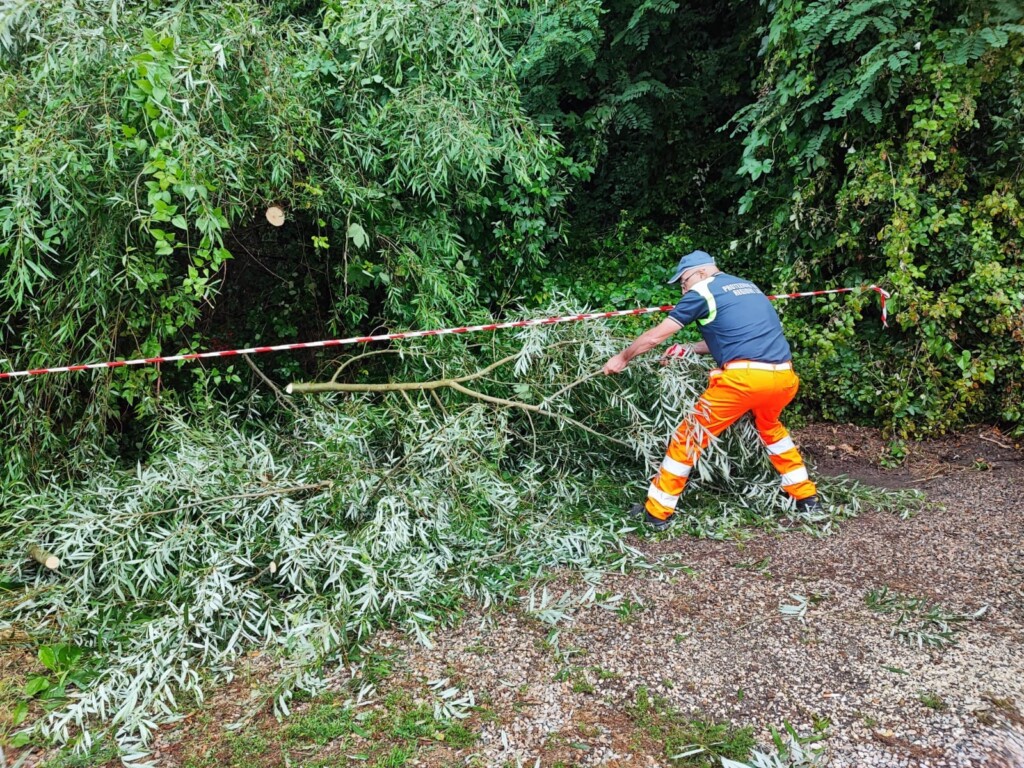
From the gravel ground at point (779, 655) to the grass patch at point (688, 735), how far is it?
42mm

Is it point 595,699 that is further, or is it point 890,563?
point 890,563

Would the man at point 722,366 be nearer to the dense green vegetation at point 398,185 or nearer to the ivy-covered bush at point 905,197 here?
the dense green vegetation at point 398,185

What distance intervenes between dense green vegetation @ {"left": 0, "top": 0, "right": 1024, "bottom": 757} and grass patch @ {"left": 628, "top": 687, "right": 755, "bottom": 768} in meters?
1.01

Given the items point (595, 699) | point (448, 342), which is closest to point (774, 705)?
point (595, 699)

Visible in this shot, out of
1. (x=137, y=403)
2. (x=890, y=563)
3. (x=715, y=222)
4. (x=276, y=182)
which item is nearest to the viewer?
(x=890, y=563)

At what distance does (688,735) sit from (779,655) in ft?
2.01

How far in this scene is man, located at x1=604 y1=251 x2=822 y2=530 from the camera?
366 cm

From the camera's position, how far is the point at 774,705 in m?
2.42

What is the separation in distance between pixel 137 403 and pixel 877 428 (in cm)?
526

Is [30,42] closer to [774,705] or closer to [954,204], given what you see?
[774,705]

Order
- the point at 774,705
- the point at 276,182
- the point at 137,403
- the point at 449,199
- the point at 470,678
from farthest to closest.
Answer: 1. the point at 449,199
2. the point at 137,403
3. the point at 276,182
4. the point at 470,678
5. the point at 774,705

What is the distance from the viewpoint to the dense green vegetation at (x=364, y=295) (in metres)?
3.14

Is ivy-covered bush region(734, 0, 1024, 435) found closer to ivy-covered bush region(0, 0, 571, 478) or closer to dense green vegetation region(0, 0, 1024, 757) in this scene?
dense green vegetation region(0, 0, 1024, 757)

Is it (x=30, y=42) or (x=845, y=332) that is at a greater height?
(x=30, y=42)
